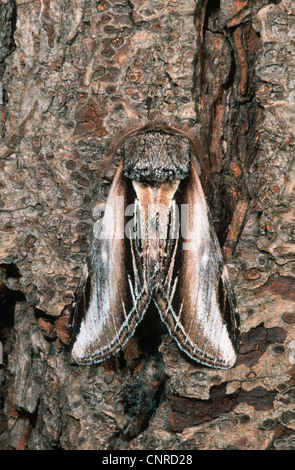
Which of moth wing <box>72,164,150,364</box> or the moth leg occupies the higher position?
the moth leg

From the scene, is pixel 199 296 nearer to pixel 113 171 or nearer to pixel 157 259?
pixel 157 259

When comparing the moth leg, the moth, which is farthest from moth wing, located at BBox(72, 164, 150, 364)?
the moth leg

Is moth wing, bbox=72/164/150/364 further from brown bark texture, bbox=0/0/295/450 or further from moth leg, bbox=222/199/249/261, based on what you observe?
moth leg, bbox=222/199/249/261

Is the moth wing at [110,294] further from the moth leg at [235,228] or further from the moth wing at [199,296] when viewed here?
the moth leg at [235,228]

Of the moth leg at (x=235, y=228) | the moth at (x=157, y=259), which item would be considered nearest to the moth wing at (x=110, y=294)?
the moth at (x=157, y=259)
